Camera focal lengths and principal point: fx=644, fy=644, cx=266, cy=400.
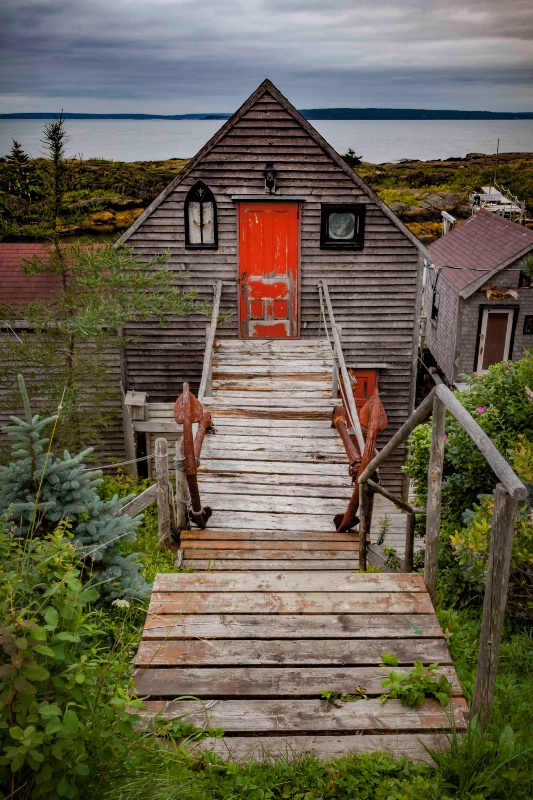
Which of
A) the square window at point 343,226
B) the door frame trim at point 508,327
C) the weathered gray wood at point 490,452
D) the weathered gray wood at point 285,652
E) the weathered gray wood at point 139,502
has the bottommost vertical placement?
the door frame trim at point 508,327

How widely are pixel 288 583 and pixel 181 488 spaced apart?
7.62ft

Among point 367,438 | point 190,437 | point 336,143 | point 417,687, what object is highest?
point 336,143

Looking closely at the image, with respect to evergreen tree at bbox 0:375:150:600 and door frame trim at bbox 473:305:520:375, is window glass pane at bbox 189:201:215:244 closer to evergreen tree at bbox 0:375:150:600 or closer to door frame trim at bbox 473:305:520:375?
door frame trim at bbox 473:305:520:375

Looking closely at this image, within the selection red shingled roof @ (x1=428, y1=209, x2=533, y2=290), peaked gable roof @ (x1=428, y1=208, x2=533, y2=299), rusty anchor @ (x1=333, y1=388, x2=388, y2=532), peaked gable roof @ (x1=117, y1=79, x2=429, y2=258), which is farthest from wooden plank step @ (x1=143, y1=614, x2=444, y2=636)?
red shingled roof @ (x1=428, y1=209, x2=533, y2=290)

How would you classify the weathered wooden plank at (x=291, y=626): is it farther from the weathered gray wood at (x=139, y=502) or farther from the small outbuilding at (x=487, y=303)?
the small outbuilding at (x=487, y=303)

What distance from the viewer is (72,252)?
11898mm

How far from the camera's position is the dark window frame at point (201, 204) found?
12953 mm

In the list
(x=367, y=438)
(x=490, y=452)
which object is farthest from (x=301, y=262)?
(x=490, y=452)

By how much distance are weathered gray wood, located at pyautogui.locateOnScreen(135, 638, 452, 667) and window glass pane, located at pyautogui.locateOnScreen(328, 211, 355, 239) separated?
36.4 ft

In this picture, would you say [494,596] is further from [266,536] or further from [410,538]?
[266,536]

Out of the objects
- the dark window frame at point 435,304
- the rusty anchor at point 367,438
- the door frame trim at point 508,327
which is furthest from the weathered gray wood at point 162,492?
the dark window frame at point 435,304

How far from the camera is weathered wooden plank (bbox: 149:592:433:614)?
369 centimetres

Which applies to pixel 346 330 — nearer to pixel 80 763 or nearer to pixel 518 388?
pixel 518 388

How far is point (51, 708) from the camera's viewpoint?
1.95 meters
